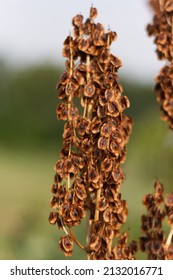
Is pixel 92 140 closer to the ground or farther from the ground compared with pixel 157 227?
farther from the ground

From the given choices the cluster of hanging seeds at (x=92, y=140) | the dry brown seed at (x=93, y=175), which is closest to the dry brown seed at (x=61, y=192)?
the cluster of hanging seeds at (x=92, y=140)

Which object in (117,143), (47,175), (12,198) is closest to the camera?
(117,143)

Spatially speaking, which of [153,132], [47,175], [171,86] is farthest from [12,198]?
[171,86]

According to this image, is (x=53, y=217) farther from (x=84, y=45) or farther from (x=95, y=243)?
(x=84, y=45)

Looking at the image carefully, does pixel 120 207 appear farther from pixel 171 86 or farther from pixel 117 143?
pixel 171 86

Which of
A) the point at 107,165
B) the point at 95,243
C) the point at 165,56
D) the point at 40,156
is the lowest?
the point at 95,243

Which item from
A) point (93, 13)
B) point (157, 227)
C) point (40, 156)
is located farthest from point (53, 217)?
point (40, 156)
